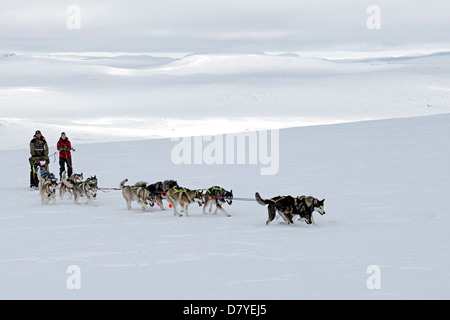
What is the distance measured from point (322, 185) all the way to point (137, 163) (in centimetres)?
676

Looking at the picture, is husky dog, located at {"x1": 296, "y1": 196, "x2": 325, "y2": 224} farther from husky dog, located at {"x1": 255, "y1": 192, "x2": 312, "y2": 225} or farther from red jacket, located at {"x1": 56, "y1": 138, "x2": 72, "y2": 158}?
red jacket, located at {"x1": 56, "y1": 138, "x2": 72, "y2": 158}

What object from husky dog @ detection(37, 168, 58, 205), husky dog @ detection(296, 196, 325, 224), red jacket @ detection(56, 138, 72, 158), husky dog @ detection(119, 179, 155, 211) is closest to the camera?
husky dog @ detection(296, 196, 325, 224)

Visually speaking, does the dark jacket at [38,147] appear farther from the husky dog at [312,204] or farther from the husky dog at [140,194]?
the husky dog at [312,204]

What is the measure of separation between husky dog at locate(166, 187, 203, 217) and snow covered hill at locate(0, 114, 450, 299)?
9.6 inches

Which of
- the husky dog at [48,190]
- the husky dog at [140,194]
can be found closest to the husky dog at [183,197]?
the husky dog at [140,194]

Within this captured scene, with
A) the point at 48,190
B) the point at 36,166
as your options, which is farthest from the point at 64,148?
the point at 48,190

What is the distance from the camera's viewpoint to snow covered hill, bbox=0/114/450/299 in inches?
247

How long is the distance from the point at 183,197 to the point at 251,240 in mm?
2273

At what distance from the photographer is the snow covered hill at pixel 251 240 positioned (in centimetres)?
626

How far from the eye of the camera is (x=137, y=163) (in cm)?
1848

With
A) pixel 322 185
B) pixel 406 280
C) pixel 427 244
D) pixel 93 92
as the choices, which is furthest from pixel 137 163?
pixel 93 92

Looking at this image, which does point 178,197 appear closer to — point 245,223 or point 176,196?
point 176,196

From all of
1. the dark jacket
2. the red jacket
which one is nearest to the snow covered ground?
the dark jacket

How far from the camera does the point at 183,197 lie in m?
10.4
